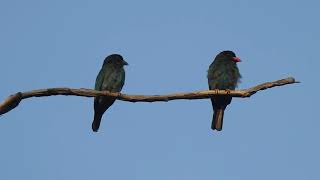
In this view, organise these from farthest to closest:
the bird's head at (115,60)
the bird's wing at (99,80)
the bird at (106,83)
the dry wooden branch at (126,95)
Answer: the bird's head at (115,60) → the bird's wing at (99,80) → the bird at (106,83) → the dry wooden branch at (126,95)

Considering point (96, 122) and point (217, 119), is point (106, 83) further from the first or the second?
point (217, 119)

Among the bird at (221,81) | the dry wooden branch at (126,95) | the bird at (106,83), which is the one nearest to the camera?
the dry wooden branch at (126,95)

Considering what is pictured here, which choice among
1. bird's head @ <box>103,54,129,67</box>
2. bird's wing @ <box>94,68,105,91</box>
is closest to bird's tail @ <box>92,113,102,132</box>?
bird's wing @ <box>94,68,105,91</box>

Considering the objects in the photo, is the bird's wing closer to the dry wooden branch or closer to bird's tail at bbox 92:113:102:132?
bird's tail at bbox 92:113:102:132

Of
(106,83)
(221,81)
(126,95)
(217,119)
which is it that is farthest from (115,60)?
(126,95)

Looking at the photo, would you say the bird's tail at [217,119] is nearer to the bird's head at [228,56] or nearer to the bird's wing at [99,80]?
the bird's head at [228,56]

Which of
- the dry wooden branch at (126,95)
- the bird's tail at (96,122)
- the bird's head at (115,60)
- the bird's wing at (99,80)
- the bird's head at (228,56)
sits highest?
the bird's head at (228,56)

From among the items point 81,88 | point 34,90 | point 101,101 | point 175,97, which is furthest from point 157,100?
point 101,101

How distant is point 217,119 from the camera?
38.6ft

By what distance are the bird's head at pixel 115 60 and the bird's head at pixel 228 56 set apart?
5.89 feet

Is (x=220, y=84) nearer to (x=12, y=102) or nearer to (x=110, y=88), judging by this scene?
(x=110, y=88)

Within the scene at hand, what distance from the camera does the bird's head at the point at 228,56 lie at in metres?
12.3

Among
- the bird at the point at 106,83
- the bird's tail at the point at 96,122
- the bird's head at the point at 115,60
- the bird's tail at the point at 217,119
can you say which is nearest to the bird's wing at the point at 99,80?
the bird at the point at 106,83

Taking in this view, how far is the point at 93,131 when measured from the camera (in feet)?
38.0
